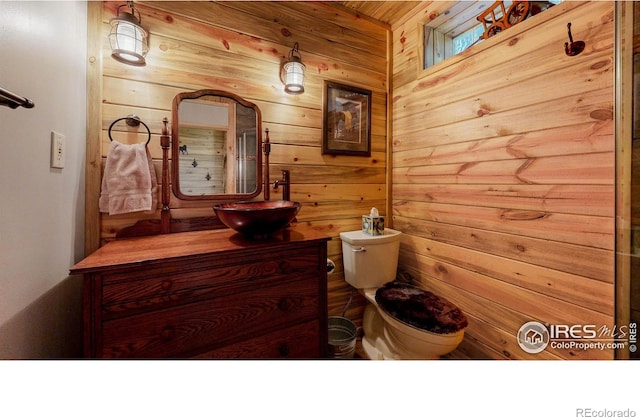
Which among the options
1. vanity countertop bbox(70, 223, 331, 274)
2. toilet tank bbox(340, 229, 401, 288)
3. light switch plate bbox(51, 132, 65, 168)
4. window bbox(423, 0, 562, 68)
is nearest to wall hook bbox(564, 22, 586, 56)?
window bbox(423, 0, 562, 68)

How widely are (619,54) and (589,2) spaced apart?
0.27 meters

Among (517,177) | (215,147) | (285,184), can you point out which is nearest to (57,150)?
(215,147)

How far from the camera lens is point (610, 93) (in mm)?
877

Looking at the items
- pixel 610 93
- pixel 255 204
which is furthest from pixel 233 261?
pixel 610 93

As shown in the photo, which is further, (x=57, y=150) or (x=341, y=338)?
(x=341, y=338)

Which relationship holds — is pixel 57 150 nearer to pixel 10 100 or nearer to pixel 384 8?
pixel 10 100

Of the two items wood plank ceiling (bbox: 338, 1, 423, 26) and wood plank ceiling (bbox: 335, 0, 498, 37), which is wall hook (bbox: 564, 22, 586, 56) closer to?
wood plank ceiling (bbox: 335, 0, 498, 37)

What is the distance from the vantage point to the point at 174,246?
94 cm

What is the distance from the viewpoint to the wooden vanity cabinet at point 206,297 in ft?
2.44

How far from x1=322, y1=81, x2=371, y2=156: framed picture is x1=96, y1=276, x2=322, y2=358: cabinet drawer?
1.02m

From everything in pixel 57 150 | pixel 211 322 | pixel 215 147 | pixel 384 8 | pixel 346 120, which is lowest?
pixel 211 322

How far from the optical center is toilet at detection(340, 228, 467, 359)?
1.13m

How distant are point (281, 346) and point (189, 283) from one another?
0.47 meters
